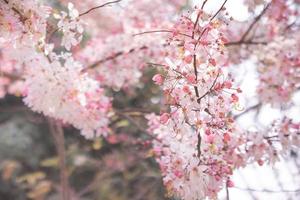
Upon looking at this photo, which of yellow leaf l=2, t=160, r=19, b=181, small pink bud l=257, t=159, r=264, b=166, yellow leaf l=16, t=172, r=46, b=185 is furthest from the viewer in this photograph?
yellow leaf l=2, t=160, r=19, b=181

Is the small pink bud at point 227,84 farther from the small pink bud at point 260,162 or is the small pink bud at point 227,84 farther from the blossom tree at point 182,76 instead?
the small pink bud at point 260,162

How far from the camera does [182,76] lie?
204cm

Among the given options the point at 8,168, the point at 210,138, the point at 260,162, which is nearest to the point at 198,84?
the point at 210,138

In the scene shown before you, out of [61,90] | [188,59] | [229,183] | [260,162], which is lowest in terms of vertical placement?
[229,183]

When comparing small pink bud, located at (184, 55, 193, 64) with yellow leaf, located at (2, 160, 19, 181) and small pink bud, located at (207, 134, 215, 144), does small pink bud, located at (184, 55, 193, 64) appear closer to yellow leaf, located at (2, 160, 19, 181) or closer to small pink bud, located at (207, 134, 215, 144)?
small pink bud, located at (207, 134, 215, 144)

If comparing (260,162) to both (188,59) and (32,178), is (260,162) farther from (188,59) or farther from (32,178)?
(32,178)

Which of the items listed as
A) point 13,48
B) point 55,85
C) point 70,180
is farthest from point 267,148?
point 70,180

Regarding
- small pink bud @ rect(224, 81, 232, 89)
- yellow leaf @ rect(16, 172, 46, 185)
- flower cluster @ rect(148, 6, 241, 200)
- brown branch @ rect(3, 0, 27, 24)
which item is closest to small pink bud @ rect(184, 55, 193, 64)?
flower cluster @ rect(148, 6, 241, 200)

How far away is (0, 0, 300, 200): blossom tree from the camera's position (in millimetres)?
2066

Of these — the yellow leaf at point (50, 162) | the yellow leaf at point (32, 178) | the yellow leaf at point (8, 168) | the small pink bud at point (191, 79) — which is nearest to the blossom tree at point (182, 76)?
the small pink bud at point (191, 79)

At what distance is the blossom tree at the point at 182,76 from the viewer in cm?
207

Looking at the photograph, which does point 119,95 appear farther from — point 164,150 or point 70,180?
point 164,150

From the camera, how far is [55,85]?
3021mm

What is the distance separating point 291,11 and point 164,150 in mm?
1951
